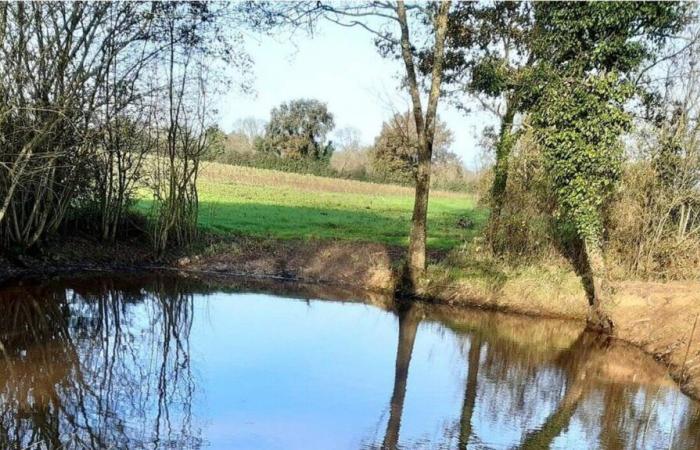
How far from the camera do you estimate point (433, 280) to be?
14.6 meters

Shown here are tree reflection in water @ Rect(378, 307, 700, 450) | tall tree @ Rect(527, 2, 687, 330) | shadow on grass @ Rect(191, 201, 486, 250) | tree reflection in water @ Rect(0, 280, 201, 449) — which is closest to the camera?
tree reflection in water @ Rect(0, 280, 201, 449)

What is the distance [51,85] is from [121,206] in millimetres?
4015

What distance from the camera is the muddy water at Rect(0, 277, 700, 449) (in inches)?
248

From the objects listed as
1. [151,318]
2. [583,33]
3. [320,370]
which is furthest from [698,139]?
[151,318]

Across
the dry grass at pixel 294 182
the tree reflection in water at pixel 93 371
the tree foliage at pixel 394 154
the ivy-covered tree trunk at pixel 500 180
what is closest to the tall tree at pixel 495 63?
the ivy-covered tree trunk at pixel 500 180

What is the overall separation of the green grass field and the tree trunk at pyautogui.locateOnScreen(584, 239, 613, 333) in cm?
413

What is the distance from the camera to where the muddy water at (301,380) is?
6301mm

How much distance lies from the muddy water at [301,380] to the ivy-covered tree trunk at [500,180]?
11.0 ft

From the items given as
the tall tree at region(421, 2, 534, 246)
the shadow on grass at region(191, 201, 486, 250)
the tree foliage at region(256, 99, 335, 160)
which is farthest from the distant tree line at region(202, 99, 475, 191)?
the tall tree at region(421, 2, 534, 246)

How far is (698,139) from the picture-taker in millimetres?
13055

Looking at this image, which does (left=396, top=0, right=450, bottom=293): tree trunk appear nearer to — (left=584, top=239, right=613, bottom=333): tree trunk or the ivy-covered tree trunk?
the ivy-covered tree trunk

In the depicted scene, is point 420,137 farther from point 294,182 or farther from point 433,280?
point 294,182

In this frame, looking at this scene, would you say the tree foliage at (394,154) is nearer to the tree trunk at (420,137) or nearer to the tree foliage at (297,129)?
the tree foliage at (297,129)

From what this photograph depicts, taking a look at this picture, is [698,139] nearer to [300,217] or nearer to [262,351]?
[262,351]
